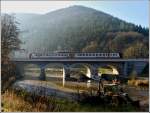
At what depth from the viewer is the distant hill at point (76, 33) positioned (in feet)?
14.4

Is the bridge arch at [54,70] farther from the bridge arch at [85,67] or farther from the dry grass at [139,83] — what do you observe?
the dry grass at [139,83]

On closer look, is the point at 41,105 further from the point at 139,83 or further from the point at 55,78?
the point at 139,83

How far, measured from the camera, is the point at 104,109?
411 centimetres

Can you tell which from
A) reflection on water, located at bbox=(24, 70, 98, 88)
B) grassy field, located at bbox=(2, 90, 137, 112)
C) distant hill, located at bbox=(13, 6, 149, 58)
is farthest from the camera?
reflection on water, located at bbox=(24, 70, 98, 88)

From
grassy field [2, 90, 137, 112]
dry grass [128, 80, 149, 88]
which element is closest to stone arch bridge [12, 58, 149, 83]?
dry grass [128, 80, 149, 88]

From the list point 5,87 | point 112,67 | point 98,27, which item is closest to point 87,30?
point 98,27

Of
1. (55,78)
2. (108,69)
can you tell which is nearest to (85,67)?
(108,69)

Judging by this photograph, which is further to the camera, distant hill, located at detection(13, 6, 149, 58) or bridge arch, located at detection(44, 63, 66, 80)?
bridge arch, located at detection(44, 63, 66, 80)

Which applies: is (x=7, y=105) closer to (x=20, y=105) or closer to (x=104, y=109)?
(x=20, y=105)

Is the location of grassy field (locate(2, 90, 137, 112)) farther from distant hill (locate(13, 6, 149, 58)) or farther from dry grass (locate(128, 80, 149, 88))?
distant hill (locate(13, 6, 149, 58))

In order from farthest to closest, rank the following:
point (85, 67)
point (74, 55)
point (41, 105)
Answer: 1. point (85, 67)
2. point (74, 55)
3. point (41, 105)

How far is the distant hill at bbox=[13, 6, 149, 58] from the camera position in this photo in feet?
14.4

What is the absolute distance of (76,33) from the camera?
4488mm

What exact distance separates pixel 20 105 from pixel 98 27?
4.66ft
